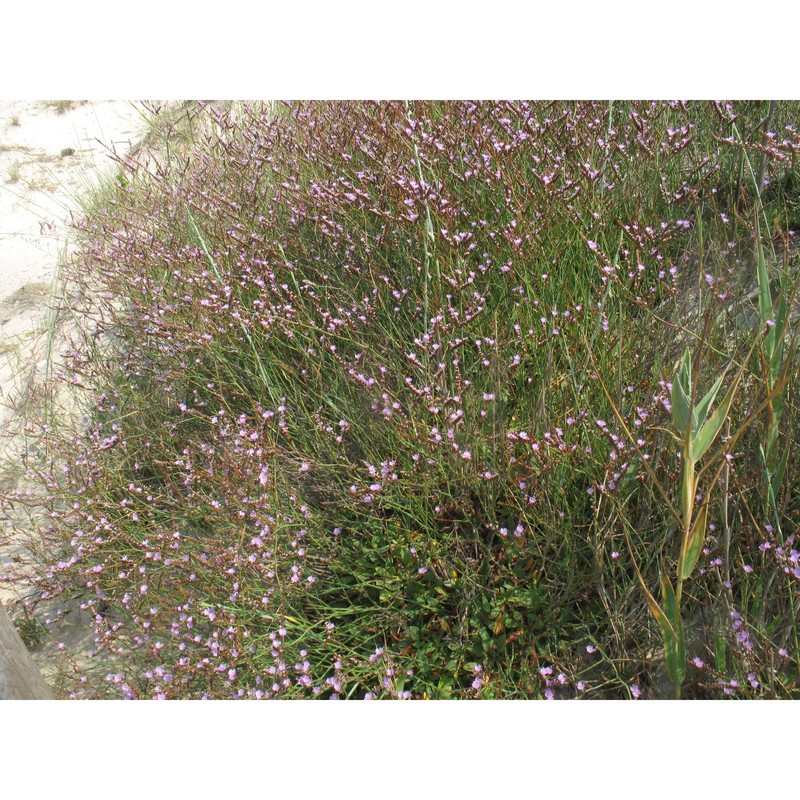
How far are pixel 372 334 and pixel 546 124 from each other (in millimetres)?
1002

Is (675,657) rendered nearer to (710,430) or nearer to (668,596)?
(668,596)

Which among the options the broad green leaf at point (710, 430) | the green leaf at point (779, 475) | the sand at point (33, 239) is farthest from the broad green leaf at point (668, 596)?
the sand at point (33, 239)

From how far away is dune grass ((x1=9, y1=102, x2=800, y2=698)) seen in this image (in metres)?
1.71

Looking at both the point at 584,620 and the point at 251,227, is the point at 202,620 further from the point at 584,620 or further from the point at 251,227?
the point at 251,227

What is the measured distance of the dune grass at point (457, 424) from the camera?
1.71 meters

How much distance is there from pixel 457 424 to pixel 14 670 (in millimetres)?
1255

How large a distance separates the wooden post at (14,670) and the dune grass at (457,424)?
291 millimetres

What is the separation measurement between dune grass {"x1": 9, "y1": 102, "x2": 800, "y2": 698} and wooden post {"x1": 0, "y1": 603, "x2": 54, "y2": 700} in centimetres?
29

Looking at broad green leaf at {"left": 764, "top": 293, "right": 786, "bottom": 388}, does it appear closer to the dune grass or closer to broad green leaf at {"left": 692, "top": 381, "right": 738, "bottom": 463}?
the dune grass

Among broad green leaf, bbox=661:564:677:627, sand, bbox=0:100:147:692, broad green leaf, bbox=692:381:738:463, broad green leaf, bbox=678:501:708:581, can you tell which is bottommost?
broad green leaf, bbox=661:564:677:627

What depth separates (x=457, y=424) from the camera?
1926mm

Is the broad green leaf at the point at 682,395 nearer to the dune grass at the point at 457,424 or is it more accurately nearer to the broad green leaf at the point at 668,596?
the dune grass at the point at 457,424

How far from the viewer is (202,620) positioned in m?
1.93

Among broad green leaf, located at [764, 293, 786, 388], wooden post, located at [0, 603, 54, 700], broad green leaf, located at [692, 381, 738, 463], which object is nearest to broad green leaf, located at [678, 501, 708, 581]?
broad green leaf, located at [692, 381, 738, 463]
